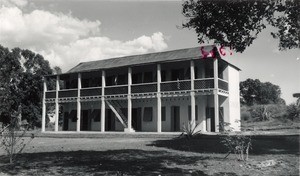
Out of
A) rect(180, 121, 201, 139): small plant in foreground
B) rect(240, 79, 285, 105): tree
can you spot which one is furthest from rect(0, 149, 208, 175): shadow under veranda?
rect(240, 79, 285, 105): tree

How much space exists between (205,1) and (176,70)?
52.3 ft

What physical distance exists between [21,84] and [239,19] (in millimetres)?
37569

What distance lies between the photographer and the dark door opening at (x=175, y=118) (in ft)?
80.9

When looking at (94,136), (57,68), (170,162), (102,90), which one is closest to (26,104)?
(57,68)

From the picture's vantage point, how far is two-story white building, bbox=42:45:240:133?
75.5ft

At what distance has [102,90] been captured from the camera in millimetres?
26766

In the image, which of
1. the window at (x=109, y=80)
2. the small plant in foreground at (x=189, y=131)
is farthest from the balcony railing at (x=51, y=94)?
the small plant in foreground at (x=189, y=131)

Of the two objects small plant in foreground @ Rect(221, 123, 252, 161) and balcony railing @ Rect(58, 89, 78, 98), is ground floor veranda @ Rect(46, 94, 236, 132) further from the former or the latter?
small plant in foreground @ Rect(221, 123, 252, 161)

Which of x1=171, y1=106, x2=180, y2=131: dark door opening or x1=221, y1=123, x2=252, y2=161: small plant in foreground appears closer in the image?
x1=221, y1=123, x2=252, y2=161: small plant in foreground

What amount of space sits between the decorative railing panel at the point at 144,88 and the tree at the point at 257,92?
76.8 m

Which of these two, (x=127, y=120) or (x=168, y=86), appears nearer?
(x=168, y=86)

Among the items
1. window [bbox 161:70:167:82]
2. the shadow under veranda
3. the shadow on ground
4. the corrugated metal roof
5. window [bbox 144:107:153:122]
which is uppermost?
the corrugated metal roof

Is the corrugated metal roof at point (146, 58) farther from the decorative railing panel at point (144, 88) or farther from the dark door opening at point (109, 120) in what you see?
the dark door opening at point (109, 120)

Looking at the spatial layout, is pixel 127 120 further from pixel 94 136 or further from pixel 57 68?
pixel 57 68
